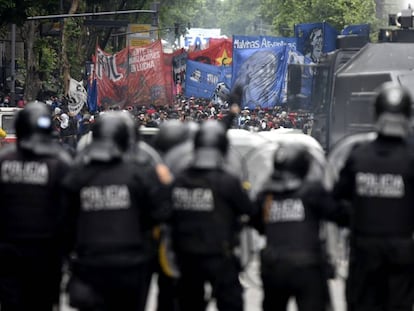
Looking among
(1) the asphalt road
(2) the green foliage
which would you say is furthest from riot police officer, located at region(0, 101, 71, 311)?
(2) the green foliage

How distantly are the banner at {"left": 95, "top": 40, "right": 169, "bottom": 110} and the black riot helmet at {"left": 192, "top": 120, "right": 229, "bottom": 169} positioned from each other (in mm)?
27539

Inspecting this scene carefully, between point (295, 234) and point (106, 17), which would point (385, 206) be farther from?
point (106, 17)

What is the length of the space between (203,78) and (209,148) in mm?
32579

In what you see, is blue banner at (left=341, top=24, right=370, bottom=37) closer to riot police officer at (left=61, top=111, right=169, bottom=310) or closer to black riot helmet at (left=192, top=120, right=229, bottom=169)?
black riot helmet at (left=192, top=120, right=229, bottom=169)

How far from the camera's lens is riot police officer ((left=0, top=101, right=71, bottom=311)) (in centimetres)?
905

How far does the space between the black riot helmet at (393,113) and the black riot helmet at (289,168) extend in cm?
58

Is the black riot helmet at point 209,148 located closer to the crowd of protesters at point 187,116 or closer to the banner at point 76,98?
the crowd of protesters at point 187,116

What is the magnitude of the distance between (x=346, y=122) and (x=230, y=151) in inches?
352

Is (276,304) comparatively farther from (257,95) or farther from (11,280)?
(257,95)

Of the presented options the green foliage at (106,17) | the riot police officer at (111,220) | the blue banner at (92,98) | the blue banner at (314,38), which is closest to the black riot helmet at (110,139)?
the riot police officer at (111,220)

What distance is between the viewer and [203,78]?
4131cm

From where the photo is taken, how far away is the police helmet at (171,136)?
403 inches

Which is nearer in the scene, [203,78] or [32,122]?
[32,122]

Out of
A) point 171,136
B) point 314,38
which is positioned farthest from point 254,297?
point 314,38
